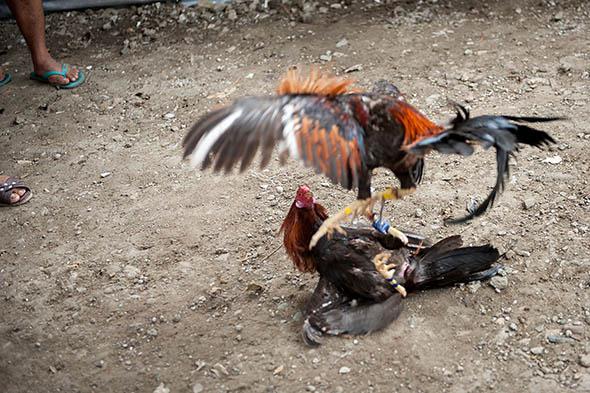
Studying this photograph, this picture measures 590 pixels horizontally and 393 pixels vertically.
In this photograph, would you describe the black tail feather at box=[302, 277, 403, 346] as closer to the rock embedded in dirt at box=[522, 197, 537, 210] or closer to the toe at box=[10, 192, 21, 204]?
the rock embedded in dirt at box=[522, 197, 537, 210]

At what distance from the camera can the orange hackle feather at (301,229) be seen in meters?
3.04

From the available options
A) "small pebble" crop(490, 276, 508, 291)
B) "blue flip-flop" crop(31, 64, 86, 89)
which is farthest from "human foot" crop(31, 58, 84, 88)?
"small pebble" crop(490, 276, 508, 291)

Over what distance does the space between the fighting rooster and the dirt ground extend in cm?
66

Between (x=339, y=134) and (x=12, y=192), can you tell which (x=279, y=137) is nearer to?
(x=339, y=134)

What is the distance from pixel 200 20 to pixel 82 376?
3884 millimetres

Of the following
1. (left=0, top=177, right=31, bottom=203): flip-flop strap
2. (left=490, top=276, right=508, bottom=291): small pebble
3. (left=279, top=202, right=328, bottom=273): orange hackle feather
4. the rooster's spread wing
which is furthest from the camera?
(left=0, top=177, right=31, bottom=203): flip-flop strap

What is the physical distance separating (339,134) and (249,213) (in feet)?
4.83

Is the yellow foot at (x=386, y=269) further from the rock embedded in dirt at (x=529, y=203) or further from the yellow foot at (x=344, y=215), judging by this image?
the rock embedded in dirt at (x=529, y=203)

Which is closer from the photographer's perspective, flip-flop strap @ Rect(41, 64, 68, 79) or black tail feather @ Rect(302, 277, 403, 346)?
black tail feather @ Rect(302, 277, 403, 346)

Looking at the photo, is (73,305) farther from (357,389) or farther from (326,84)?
(326,84)

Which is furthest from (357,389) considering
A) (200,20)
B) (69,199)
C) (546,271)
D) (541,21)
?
(200,20)

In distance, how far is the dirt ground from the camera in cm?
292

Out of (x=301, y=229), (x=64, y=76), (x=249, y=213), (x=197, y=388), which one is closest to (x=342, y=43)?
(x=249, y=213)

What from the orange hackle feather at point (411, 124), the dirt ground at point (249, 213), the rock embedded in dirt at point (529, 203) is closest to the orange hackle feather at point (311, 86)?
the orange hackle feather at point (411, 124)
